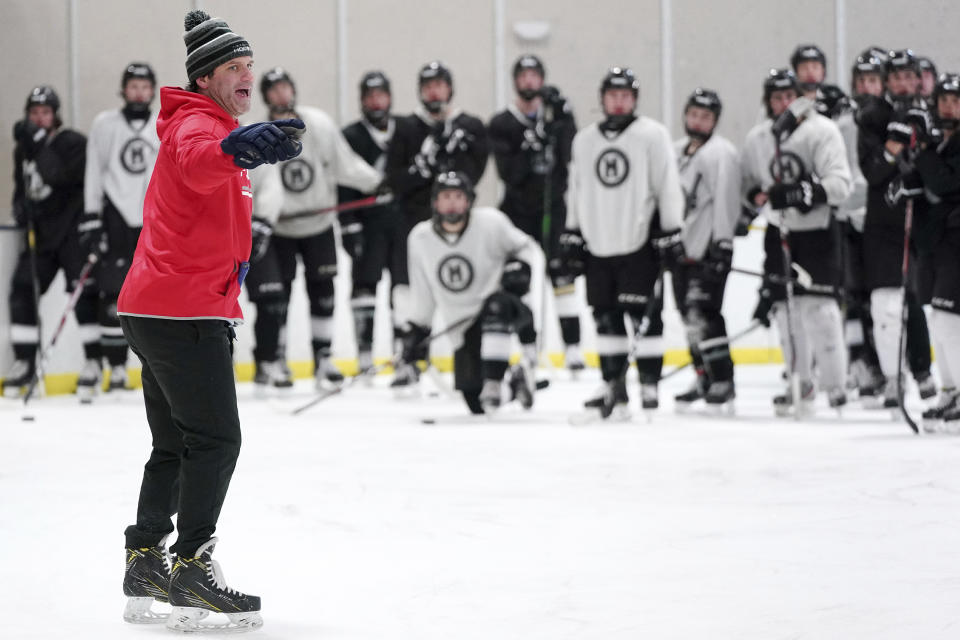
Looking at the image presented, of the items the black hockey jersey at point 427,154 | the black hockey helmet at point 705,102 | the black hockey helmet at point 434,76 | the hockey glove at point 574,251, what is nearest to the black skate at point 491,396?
the hockey glove at point 574,251

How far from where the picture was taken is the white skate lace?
235cm

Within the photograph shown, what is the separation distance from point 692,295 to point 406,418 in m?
1.36

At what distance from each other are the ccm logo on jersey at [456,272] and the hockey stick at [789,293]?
1.33m

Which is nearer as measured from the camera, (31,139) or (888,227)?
(888,227)

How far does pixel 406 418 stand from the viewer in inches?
231

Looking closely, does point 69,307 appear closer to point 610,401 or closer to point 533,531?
point 610,401

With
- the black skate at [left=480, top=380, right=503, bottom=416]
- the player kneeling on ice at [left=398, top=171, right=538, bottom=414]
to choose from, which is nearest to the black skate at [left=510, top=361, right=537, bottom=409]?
the player kneeling on ice at [left=398, top=171, right=538, bottom=414]

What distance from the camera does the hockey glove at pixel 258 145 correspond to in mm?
2127

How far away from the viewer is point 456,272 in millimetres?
5863

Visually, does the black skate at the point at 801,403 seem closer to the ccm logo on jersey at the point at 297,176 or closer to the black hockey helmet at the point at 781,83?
the black hockey helmet at the point at 781,83

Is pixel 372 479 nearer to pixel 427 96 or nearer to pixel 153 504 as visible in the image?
pixel 153 504

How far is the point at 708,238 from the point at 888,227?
80 cm

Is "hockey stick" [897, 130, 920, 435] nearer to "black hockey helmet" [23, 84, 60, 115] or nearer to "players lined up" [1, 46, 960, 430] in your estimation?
"players lined up" [1, 46, 960, 430]

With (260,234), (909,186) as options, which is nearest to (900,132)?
(909,186)
